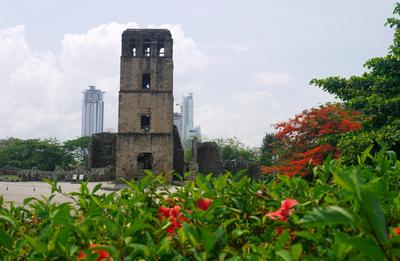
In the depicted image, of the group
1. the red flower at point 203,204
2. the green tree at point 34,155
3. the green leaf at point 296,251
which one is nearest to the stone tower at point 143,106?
the red flower at point 203,204

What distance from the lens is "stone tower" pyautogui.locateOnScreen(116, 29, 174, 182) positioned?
23.3 metres

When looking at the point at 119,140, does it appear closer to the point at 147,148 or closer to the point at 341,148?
the point at 147,148

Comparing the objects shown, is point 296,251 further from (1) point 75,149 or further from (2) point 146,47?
(1) point 75,149

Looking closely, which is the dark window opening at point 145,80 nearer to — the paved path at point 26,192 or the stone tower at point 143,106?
the stone tower at point 143,106

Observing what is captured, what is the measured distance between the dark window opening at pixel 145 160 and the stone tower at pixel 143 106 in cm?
65

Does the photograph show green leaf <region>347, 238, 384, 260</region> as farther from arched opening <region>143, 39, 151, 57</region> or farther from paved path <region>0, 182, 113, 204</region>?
arched opening <region>143, 39, 151, 57</region>

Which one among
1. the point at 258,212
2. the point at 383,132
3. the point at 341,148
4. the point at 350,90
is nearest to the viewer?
the point at 258,212

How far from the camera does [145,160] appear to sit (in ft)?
82.9

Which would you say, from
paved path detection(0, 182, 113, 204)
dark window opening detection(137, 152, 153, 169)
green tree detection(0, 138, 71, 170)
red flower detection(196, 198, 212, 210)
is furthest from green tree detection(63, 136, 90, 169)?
red flower detection(196, 198, 212, 210)

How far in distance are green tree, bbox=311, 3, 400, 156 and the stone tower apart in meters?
13.6

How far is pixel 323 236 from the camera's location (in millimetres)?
1247

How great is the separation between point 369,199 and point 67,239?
0.81 meters

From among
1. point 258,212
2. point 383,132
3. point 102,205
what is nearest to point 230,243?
point 258,212

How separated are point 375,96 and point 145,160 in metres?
17.5
